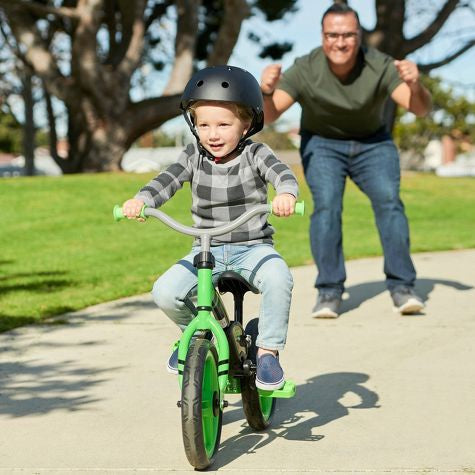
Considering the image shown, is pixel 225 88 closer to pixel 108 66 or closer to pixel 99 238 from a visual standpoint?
pixel 99 238

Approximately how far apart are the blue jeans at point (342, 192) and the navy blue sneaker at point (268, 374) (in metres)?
3.10

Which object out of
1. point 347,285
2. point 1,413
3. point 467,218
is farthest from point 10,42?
point 1,413

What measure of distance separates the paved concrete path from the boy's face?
1198 millimetres

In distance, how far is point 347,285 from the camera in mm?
8383

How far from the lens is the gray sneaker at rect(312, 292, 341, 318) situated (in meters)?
6.80

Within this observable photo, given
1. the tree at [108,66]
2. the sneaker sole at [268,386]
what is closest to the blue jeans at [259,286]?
Result: the sneaker sole at [268,386]

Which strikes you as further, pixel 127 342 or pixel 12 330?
pixel 12 330

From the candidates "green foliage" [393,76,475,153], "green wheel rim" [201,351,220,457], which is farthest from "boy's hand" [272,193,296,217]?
"green foliage" [393,76,475,153]

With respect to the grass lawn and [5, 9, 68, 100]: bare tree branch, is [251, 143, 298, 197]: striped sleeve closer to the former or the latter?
the grass lawn

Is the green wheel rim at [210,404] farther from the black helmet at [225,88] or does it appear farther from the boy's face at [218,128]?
the black helmet at [225,88]

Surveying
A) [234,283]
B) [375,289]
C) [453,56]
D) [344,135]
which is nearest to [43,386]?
[234,283]

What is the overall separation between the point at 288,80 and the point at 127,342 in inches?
83.5

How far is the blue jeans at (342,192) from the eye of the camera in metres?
6.94

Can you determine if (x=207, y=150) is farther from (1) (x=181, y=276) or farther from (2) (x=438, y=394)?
(2) (x=438, y=394)
